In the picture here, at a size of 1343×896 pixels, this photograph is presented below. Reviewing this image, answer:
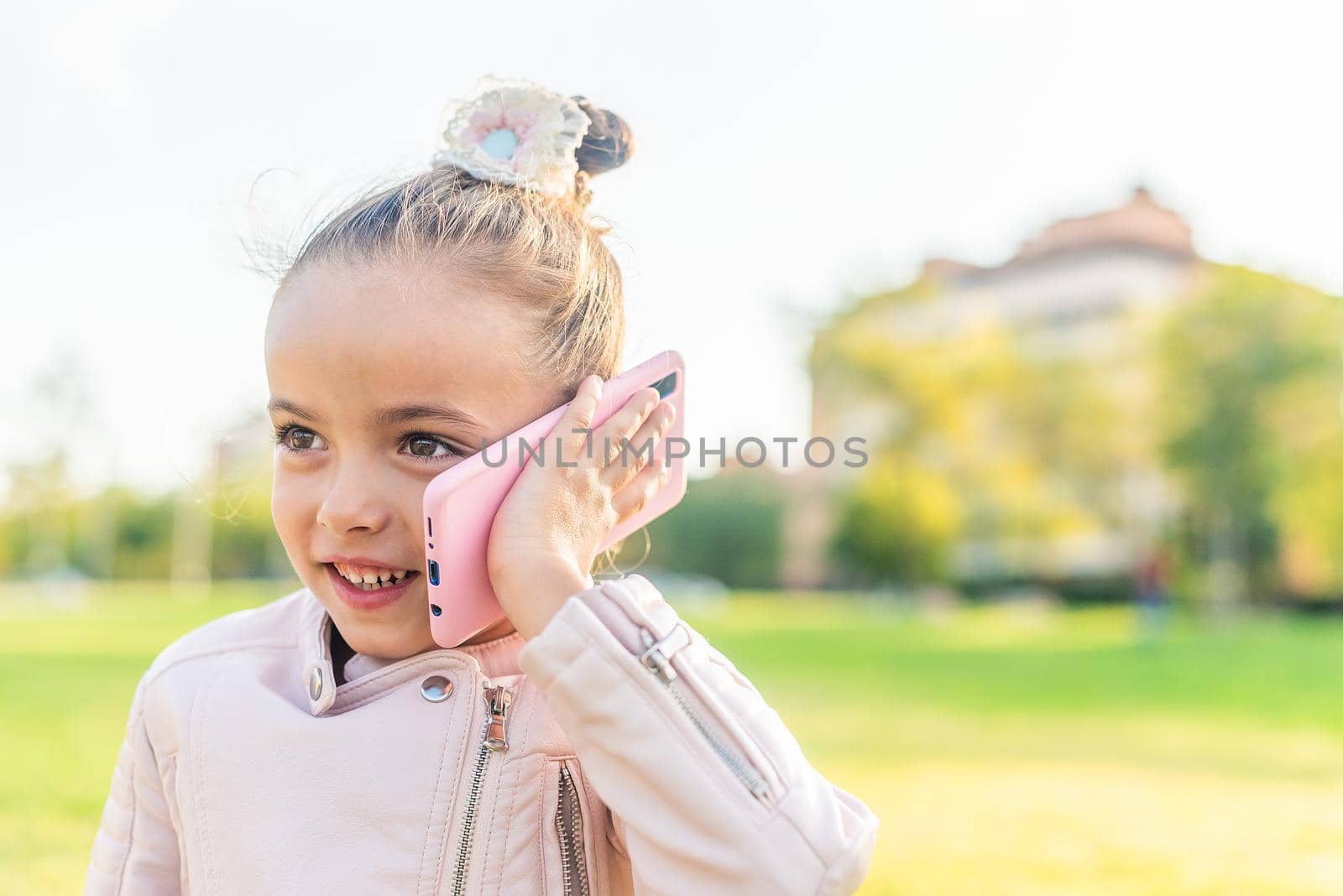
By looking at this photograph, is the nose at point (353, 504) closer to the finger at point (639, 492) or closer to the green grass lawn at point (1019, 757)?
the finger at point (639, 492)

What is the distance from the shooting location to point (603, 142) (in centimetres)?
189

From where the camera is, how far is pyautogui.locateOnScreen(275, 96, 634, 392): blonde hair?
1.59 metres

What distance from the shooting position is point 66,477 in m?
43.5

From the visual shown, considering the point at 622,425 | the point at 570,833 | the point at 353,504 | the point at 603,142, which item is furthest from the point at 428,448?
the point at 603,142

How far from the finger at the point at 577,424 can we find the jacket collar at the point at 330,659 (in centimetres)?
25

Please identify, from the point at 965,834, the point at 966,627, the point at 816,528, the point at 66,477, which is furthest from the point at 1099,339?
the point at 965,834

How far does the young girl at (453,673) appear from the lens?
135 cm

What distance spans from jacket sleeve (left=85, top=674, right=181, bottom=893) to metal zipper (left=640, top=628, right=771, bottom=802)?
0.76 m

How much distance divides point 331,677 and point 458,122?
0.81 metres

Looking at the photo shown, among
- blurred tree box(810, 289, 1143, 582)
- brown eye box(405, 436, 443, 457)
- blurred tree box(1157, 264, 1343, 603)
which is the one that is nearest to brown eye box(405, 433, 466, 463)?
brown eye box(405, 436, 443, 457)

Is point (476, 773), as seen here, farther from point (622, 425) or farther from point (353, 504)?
point (622, 425)

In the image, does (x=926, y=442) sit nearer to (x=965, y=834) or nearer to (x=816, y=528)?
(x=816, y=528)

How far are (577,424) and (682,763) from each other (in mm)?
461

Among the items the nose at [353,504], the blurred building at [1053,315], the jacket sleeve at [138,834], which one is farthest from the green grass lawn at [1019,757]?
the blurred building at [1053,315]
